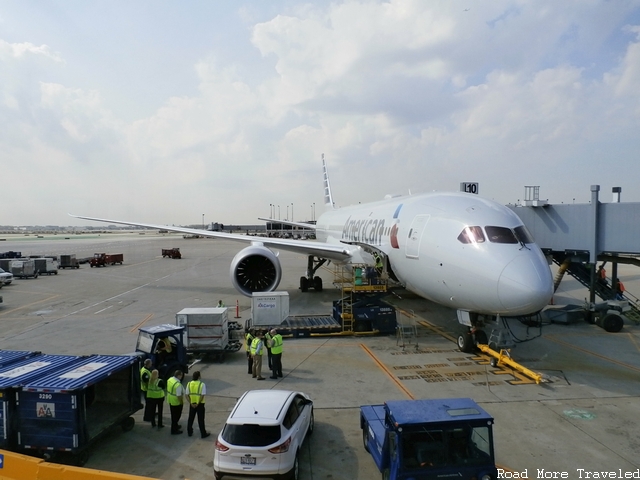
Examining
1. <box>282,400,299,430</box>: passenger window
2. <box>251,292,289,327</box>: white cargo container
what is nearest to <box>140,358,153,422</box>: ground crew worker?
<box>282,400,299,430</box>: passenger window

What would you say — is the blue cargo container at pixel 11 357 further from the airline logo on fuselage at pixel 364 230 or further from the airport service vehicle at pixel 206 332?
the airline logo on fuselage at pixel 364 230

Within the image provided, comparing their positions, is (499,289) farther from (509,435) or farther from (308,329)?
(308,329)

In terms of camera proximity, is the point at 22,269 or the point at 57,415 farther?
the point at 22,269

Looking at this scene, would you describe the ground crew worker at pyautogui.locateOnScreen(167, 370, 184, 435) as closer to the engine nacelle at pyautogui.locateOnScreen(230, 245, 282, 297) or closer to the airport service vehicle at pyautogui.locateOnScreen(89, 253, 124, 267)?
the engine nacelle at pyautogui.locateOnScreen(230, 245, 282, 297)

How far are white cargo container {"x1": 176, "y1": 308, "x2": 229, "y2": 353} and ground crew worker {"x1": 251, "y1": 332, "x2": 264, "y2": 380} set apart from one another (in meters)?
2.22

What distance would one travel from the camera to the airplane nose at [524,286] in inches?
428

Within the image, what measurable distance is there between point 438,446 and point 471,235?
706 cm

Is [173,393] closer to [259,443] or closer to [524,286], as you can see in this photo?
[259,443]

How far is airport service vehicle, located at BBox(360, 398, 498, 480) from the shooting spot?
6.50 meters

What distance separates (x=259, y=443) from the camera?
6.99 metres

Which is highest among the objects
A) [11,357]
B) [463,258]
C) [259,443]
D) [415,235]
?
[415,235]

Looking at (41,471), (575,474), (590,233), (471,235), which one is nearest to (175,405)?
(41,471)

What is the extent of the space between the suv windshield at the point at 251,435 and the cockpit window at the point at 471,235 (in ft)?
25.2

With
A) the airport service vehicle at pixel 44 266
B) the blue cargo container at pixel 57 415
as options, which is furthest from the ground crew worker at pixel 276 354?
the airport service vehicle at pixel 44 266
